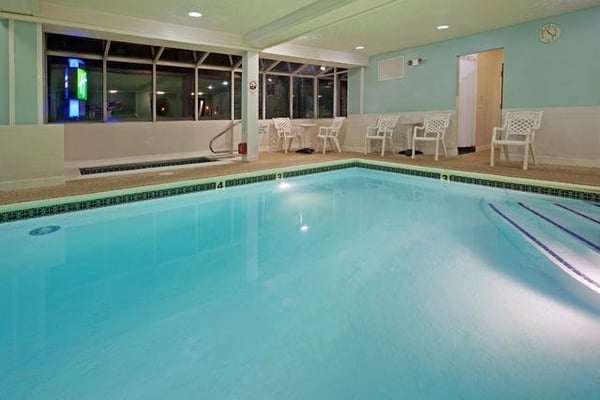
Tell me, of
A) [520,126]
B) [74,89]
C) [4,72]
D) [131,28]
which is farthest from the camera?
[74,89]

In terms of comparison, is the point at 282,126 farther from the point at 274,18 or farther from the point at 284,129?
the point at 274,18

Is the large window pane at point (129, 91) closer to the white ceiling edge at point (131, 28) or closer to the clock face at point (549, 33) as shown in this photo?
the white ceiling edge at point (131, 28)

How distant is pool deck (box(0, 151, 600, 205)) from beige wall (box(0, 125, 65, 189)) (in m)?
0.20

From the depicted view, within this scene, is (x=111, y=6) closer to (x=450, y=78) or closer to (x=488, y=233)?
(x=488, y=233)

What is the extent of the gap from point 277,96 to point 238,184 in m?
4.80

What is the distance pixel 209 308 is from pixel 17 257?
1.81m

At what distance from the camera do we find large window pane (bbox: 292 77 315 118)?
34.0ft

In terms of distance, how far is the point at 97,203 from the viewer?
176 inches

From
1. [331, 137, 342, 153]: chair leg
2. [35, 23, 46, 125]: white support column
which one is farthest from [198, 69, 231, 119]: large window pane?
[35, 23, 46, 125]: white support column

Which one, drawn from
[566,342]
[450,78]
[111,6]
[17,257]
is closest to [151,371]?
[566,342]

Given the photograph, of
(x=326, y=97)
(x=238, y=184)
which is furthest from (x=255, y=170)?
(x=326, y=97)

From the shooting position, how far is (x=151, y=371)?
1620mm

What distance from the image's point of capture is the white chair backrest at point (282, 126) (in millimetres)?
9297

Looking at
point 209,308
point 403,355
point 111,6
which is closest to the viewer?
point 403,355
